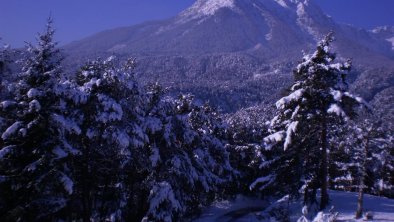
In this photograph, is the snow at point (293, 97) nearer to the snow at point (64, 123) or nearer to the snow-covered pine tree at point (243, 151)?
the snow at point (64, 123)

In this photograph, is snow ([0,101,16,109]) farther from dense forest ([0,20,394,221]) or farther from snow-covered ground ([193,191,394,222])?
snow-covered ground ([193,191,394,222])

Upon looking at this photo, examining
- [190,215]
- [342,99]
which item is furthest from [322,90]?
[190,215]

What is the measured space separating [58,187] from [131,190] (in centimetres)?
654

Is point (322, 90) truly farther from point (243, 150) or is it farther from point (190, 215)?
point (243, 150)

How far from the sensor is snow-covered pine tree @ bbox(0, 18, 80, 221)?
674 inches

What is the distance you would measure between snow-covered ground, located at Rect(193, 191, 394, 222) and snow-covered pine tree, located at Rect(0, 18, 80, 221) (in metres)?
15.1

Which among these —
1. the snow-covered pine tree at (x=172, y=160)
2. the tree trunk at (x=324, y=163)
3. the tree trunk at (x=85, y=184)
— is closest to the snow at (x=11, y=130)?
the tree trunk at (x=85, y=184)

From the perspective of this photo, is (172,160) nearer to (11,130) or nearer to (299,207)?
(299,207)

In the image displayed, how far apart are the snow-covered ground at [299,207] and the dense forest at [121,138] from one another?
1371mm

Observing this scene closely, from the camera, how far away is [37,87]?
17719 millimetres

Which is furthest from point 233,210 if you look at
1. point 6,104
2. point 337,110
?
point 6,104

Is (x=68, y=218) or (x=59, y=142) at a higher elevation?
Result: (x=59, y=142)

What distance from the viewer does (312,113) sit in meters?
23.5

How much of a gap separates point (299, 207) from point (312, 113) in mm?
8314
